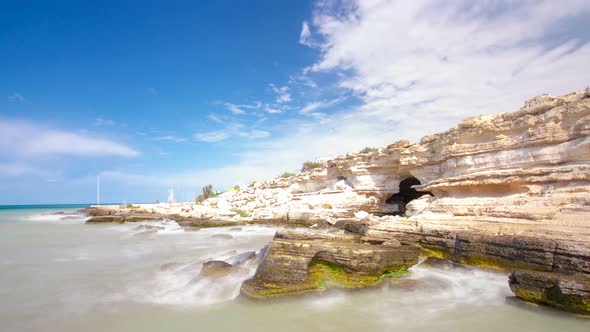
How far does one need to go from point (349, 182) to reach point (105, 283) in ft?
54.3

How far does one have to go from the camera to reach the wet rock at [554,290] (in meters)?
5.15

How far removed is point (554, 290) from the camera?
5398mm

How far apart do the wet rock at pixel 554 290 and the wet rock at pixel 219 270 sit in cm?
608

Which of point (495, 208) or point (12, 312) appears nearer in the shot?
point (12, 312)

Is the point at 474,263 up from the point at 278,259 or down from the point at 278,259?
down

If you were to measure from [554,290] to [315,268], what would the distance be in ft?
14.3

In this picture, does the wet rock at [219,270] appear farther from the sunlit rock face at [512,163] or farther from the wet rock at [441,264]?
the sunlit rock face at [512,163]

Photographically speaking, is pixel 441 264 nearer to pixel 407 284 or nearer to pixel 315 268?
pixel 407 284

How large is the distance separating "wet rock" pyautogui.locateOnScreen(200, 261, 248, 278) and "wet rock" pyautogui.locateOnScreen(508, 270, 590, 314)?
20.0 feet

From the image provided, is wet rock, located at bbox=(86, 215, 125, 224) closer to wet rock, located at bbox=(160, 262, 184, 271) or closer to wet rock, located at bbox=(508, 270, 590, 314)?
wet rock, located at bbox=(160, 262, 184, 271)

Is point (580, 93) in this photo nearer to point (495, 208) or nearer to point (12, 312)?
point (495, 208)

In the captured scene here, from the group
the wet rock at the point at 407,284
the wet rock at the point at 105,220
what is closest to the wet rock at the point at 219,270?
the wet rock at the point at 407,284

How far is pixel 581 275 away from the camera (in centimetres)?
605

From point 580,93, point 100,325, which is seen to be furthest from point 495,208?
point 100,325
